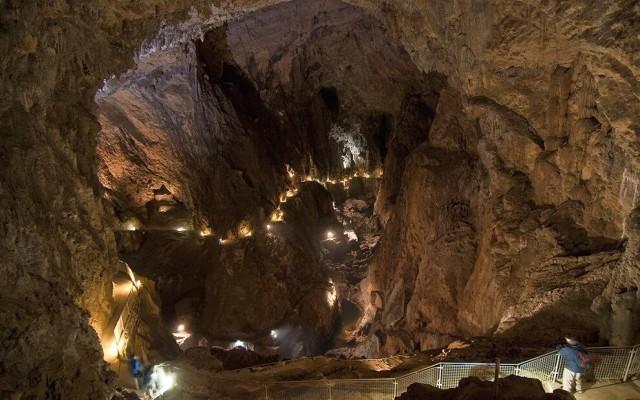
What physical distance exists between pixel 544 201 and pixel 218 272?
660 inches

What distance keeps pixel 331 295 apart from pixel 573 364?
763 inches

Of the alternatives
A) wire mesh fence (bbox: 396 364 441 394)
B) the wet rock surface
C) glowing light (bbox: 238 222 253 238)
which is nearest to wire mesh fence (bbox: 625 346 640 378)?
the wet rock surface

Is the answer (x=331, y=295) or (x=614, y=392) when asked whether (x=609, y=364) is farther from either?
(x=331, y=295)

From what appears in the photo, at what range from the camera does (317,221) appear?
31500 mm

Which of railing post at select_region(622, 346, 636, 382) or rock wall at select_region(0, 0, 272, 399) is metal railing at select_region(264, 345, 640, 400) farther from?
rock wall at select_region(0, 0, 272, 399)

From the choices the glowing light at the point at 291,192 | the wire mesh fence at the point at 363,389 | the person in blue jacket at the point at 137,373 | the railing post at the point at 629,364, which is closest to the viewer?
the railing post at the point at 629,364

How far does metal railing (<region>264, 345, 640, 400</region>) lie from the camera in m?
7.49

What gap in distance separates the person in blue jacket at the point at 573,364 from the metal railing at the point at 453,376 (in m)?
0.36

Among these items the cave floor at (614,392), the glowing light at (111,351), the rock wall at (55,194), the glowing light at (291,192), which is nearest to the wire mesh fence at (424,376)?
the cave floor at (614,392)

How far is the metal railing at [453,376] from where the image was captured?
749cm

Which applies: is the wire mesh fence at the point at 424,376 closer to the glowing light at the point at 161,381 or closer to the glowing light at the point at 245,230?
the glowing light at the point at 161,381

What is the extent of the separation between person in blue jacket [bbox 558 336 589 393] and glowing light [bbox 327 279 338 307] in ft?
61.1

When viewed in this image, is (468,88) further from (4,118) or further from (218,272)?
(218,272)

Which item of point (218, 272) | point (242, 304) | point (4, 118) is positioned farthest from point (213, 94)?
point (4, 118)
